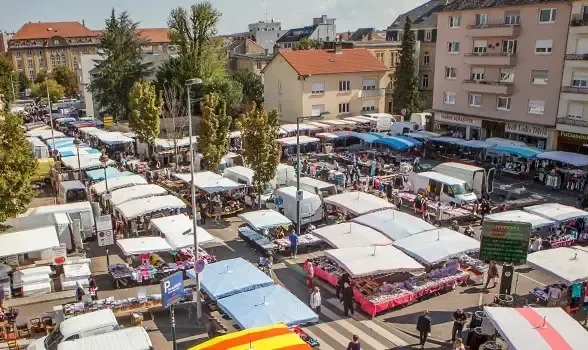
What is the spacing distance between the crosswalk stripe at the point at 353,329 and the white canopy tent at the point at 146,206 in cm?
1046

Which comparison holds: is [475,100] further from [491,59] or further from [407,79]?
[407,79]

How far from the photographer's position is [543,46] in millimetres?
38562

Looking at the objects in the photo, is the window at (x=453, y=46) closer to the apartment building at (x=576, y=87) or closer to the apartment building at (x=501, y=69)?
the apartment building at (x=501, y=69)

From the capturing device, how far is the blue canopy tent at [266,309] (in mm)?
14727

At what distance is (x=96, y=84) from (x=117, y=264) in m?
41.2

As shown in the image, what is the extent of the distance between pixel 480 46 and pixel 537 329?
35.7 metres

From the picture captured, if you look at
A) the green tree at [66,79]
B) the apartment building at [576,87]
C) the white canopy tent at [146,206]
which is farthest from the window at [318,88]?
the green tree at [66,79]

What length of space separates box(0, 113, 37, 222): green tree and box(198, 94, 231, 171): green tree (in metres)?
11.7

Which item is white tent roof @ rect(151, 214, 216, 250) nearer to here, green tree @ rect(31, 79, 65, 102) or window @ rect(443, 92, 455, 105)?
window @ rect(443, 92, 455, 105)

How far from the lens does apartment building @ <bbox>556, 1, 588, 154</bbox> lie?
35.6m

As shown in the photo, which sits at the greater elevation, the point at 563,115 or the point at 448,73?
the point at 448,73

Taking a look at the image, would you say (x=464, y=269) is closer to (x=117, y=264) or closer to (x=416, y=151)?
(x=117, y=264)

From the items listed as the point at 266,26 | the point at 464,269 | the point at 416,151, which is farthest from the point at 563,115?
the point at 266,26

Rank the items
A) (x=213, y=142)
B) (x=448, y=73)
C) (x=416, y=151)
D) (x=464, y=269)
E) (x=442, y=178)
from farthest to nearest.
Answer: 1. (x=448, y=73)
2. (x=416, y=151)
3. (x=213, y=142)
4. (x=442, y=178)
5. (x=464, y=269)
